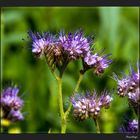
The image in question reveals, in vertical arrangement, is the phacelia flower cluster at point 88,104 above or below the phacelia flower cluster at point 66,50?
below

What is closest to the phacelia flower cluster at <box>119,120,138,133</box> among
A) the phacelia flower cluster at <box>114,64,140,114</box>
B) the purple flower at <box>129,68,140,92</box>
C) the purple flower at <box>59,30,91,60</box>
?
the phacelia flower cluster at <box>114,64,140,114</box>

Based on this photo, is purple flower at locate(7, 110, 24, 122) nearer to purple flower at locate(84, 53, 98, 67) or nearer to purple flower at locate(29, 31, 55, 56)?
purple flower at locate(29, 31, 55, 56)

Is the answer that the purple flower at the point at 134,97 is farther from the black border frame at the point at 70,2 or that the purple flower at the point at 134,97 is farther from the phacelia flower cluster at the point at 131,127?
the black border frame at the point at 70,2

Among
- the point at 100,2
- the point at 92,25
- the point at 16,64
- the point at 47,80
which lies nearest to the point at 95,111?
the point at 100,2

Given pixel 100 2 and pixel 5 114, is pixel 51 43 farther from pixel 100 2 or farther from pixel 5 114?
pixel 100 2

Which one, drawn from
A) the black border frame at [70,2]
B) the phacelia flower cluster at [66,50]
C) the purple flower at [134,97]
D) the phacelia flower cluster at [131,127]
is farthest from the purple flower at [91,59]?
the black border frame at [70,2]

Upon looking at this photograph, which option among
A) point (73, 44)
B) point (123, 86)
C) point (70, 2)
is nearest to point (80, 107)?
point (123, 86)
